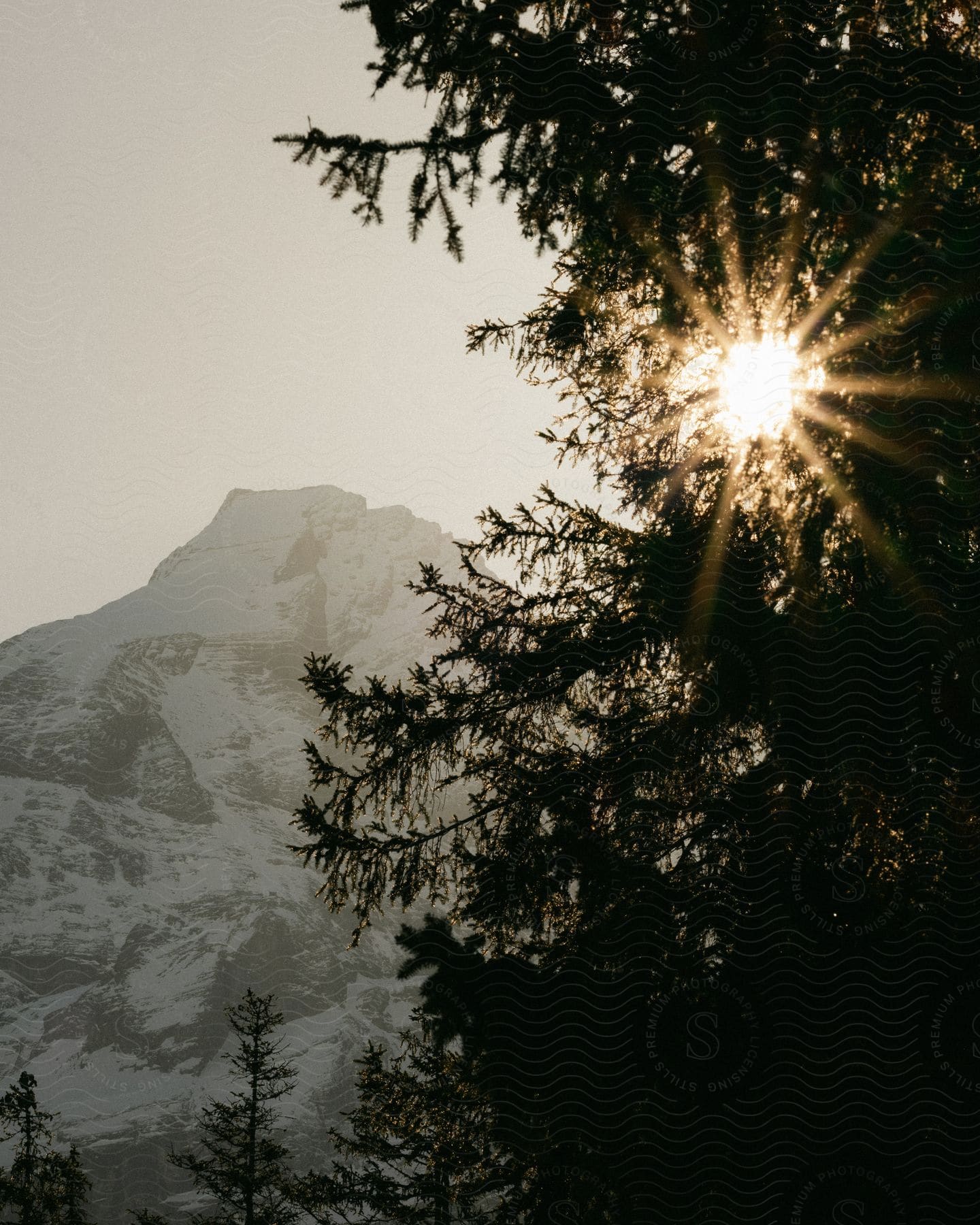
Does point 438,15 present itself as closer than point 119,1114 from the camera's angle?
Yes

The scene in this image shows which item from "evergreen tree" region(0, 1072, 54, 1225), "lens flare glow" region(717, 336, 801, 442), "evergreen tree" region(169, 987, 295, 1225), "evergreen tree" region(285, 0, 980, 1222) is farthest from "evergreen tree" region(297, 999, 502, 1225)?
"evergreen tree" region(0, 1072, 54, 1225)

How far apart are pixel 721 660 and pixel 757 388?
Result: 1.34m

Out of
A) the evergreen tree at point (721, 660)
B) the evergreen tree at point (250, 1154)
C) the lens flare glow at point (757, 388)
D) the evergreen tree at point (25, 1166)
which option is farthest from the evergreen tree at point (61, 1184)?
the lens flare glow at point (757, 388)

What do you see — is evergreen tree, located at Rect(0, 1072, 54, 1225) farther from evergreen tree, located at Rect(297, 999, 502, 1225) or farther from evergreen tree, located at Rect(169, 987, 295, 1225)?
evergreen tree, located at Rect(297, 999, 502, 1225)

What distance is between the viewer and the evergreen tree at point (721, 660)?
440 centimetres

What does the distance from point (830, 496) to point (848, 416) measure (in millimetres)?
372

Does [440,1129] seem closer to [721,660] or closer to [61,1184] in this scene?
[721,660]

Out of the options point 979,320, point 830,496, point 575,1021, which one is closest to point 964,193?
point 979,320

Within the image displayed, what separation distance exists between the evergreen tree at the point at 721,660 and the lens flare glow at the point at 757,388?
0.8 inches

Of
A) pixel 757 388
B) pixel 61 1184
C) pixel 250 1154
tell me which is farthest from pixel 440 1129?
pixel 61 1184

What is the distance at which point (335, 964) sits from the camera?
18112cm

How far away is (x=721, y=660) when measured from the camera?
4887 millimetres

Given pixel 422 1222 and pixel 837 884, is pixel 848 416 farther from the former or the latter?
pixel 422 1222

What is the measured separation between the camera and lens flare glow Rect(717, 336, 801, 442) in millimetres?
4867
